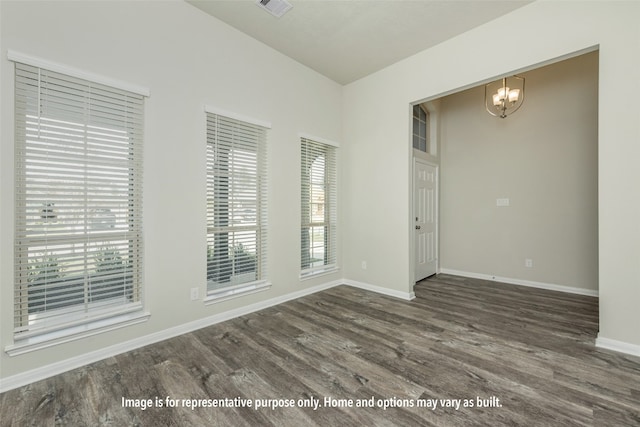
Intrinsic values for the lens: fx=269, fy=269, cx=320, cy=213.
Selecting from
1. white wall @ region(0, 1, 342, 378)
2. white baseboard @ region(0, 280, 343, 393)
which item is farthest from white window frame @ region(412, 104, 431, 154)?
white baseboard @ region(0, 280, 343, 393)

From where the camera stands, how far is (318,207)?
4238 millimetres

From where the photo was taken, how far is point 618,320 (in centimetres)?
230

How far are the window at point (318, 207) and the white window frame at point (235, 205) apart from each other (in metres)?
0.74

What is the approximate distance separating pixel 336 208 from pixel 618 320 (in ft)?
10.8

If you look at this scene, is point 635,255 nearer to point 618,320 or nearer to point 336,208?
point 618,320

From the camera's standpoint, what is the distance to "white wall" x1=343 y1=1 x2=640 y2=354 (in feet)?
7.41

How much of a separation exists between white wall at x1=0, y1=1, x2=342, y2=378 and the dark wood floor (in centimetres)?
46

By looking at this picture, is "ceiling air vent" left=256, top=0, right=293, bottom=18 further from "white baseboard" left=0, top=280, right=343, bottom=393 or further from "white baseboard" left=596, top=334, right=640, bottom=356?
"white baseboard" left=596, top=334, right=640, bottom=356

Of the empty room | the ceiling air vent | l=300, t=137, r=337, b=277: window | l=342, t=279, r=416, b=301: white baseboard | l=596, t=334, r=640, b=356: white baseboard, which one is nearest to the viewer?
the empty room

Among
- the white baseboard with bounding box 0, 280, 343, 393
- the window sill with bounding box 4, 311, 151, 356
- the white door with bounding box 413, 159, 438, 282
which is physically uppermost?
the white door with bounding box 413, 159, 438, 282

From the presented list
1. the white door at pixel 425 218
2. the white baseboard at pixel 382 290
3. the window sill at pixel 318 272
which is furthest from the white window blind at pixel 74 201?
the white door at pixel 425 218

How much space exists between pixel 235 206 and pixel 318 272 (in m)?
1.71

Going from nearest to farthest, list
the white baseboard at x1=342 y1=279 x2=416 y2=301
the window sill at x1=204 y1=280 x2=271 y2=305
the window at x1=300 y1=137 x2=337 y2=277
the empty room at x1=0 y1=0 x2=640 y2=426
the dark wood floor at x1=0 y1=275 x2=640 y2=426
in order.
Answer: the dark wood floor at x1=0 y1=275 x2=640 y2=426 → the empty room at x1=0 y1=0 x2=640 y2=426 → the window sill at x1=204 y1=280 x2=271 y2=305 → the white baseboard at x1=342 y1=279 x2=416 y2=301 → the window at x1=300 y1=137 x2=337 y2=277

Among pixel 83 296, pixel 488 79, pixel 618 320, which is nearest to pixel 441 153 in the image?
pixel 488 79
